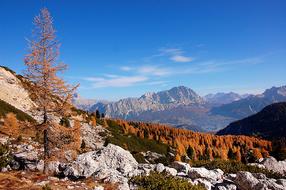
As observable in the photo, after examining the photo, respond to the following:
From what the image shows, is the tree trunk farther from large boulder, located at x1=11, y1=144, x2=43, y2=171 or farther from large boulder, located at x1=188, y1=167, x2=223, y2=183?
large boulder, located at x1=188, y1=167, x2=223, y2=183

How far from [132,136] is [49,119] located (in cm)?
16554

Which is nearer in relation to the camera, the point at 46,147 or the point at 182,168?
the point at 46,147

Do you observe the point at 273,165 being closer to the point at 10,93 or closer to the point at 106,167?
the point at 106,167

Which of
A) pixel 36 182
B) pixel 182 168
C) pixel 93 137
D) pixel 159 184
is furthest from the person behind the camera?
pixel 93 137

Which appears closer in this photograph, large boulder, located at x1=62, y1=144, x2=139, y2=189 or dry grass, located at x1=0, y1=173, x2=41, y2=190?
dry grass, located at x1=0, y1=173, x2=41, y2=190

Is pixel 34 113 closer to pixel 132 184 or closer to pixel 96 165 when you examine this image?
pixel 96 165

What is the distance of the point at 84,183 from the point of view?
24.9 metres

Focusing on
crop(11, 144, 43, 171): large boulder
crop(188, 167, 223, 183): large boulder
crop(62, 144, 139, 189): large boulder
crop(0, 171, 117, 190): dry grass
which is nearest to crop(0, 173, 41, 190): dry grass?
crop(0, 171, 117, 190): dry grass

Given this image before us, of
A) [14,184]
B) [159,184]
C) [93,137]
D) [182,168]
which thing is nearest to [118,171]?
[159,184]

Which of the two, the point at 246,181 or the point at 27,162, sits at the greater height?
the point at 27,162

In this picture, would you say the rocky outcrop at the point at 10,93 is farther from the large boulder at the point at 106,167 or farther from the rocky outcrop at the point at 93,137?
the large boulder at the point at 106,167

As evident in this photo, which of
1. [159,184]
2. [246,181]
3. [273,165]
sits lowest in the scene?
[273,165]

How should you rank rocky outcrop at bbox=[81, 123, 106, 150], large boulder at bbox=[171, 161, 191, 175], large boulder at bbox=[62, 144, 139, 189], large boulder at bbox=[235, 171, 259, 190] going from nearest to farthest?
large boulder at bbox=[62, 144, 139, 189]
large boulder at bbox=[235, 171, 259, 190]
large boulder at bbox=[171, 161, 191, 175]
rocky outcrop at bbox=[81, 123, 106, 150]

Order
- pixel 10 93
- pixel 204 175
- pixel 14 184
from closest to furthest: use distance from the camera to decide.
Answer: pixel 14 184 < pixel 204 175 < pixel 10 93
